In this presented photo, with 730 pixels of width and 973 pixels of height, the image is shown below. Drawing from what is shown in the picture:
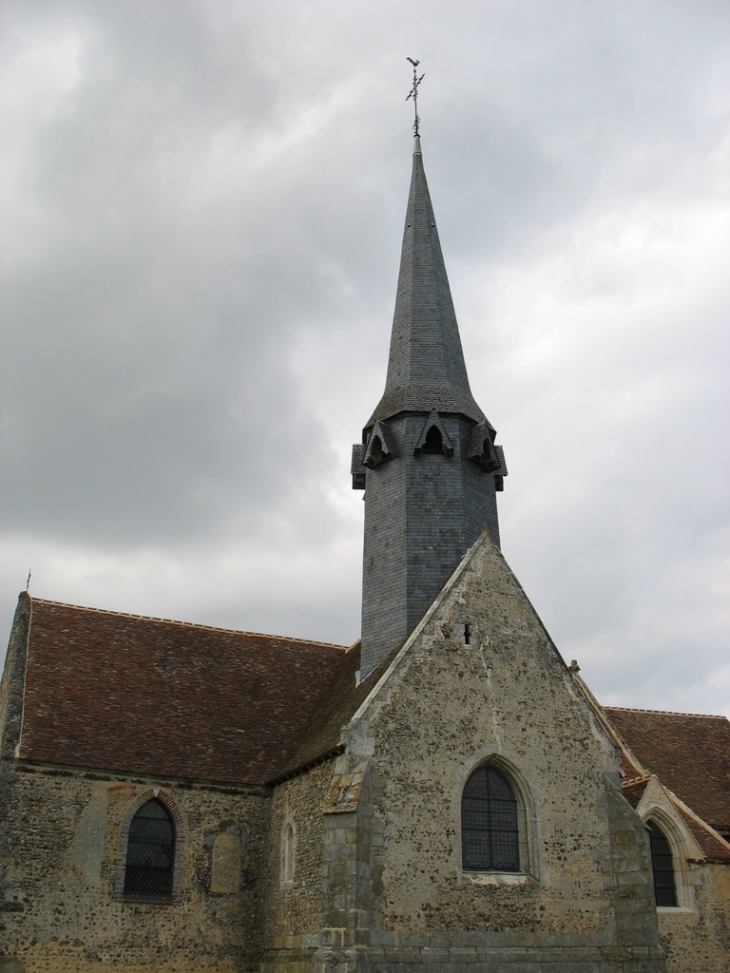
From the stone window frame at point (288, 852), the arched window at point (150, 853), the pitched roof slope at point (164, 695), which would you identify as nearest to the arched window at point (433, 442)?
the pitched roof slope at point (164, 695)

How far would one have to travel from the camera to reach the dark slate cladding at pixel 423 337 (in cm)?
1952

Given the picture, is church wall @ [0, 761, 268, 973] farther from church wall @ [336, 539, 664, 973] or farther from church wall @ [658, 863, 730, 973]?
church wall @ [658, 863, 730, 973]

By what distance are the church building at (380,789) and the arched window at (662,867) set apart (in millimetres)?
43

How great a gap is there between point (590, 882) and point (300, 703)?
740 cm

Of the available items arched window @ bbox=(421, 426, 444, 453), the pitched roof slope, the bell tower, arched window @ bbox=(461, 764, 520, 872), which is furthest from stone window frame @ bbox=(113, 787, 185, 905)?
arched window @ bbox=(421, 426, 444, 453)

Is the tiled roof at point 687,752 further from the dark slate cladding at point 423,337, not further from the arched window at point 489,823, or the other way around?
the dark slate cladding at point 423,337

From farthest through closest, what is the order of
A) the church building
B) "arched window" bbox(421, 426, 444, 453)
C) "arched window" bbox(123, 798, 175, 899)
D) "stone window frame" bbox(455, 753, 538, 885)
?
"arched window" bbox(421, 426, 444, 453)
"arched window" bbox(123, 798, 175, 899)
"stone window frame" bbox(455, 753, 538, 885)
the church building

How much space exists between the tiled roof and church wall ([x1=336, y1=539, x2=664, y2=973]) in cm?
664

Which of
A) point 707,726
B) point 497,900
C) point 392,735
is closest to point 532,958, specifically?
point 497,900

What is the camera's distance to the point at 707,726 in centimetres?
2366

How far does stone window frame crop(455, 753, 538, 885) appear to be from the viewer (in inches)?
544

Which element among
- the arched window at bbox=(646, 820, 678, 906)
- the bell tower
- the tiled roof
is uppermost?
the bell tower

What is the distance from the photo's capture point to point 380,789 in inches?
532

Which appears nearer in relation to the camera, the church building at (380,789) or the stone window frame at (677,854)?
the church building at (380,789)
